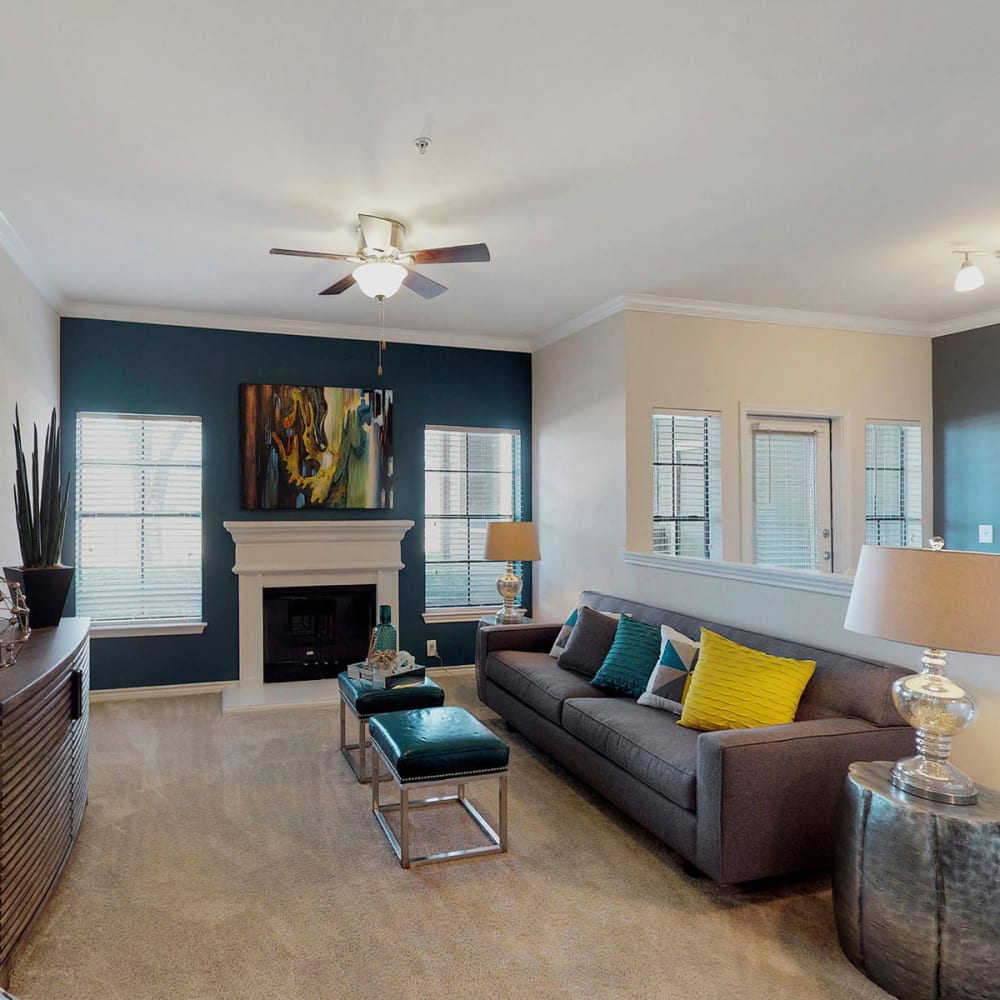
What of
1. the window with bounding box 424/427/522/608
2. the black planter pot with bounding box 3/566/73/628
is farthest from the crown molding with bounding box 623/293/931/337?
the black planter pot with bounding box 3/566/73/628

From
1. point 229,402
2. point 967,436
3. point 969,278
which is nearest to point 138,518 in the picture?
point 229,402

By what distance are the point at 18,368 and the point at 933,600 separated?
170 inches

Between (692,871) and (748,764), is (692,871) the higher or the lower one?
the lower one

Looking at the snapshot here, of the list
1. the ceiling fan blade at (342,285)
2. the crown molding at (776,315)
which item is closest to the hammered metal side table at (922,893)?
the ceiling fan blade at (342,285)

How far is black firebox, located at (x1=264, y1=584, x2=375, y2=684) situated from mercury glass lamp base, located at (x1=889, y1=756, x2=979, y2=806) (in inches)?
165

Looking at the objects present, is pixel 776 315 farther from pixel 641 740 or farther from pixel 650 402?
pixel 641 740

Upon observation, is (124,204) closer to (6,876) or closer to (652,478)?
(6,876)

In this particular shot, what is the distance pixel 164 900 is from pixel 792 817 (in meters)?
2.15

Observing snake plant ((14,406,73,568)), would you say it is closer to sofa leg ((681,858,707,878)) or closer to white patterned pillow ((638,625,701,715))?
white patterned pillow ((638,625,701,715))

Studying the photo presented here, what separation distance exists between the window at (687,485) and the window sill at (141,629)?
3297 millimetres

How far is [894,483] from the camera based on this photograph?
18.5 feet

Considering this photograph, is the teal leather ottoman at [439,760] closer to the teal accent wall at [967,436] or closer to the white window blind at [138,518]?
the white window blind at [138,518]

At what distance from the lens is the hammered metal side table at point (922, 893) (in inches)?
75.7

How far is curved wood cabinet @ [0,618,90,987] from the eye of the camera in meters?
2.00
